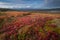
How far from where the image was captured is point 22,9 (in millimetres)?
1538

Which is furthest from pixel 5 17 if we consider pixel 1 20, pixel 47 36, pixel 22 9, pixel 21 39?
pixel 47 36

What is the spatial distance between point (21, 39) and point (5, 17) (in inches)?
11.5

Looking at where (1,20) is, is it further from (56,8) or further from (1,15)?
(56,8)

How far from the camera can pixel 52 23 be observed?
4.56 feet

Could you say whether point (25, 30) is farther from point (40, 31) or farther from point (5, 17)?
point (5, 17)

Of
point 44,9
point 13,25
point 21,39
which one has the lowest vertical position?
point 21,39

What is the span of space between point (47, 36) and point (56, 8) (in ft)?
1.00

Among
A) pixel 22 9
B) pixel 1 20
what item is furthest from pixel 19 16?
pixel 1 20

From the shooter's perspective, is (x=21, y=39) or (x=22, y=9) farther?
(x=22, y=9)

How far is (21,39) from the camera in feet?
4.59

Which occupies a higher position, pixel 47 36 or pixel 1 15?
pixel 1 15

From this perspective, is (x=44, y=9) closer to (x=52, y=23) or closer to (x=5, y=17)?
(x=52, y=23)

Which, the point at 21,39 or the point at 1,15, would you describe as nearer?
the point at 21,39

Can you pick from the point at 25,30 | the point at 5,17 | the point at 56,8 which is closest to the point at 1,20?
the point at 5,17
